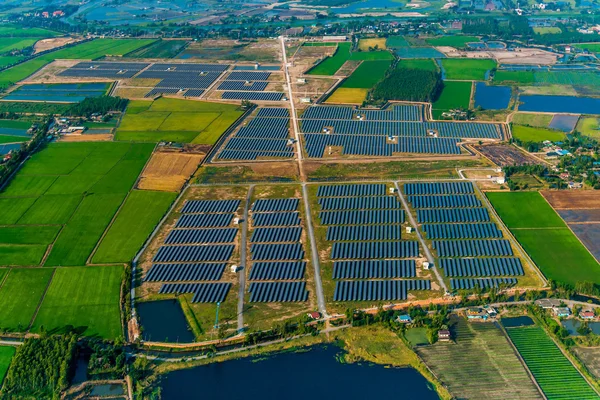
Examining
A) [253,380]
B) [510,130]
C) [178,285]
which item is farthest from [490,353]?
[510,130]

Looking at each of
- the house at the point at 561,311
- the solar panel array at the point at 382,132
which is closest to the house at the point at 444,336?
the house at the point at 561,311

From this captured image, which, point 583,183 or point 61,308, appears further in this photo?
point 583,183

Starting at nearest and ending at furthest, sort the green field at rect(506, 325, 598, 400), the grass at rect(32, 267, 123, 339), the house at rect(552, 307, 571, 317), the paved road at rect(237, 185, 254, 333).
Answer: the green field at rect(506, 325, 598, 400), the house at rect(552, 307, 571, 317), the grass at rect(32, 267, 123, 339), the paved road at rect(237, 185, 254, 333)

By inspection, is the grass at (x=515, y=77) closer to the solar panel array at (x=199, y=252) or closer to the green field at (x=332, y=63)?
the green field at (x=332, y=63)

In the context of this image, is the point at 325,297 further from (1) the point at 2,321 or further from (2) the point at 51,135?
(2) the point at 51,135

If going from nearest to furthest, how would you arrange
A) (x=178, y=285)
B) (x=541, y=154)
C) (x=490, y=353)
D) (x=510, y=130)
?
1. (x=490, y=353)
2. (x=178, y=285)
3. (x=541, y=154)
4. (x=510, y=130)

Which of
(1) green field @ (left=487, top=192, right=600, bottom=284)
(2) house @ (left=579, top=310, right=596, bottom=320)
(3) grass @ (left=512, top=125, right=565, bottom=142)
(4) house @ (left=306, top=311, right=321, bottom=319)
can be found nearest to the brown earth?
(1) green field @ (left=487, top=192, right=600, bottom=284)

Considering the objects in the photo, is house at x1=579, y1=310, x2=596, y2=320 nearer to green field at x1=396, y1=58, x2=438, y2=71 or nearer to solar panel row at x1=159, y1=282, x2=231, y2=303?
solar panel row at x1=159, y1=282, x2=231, y2=303
